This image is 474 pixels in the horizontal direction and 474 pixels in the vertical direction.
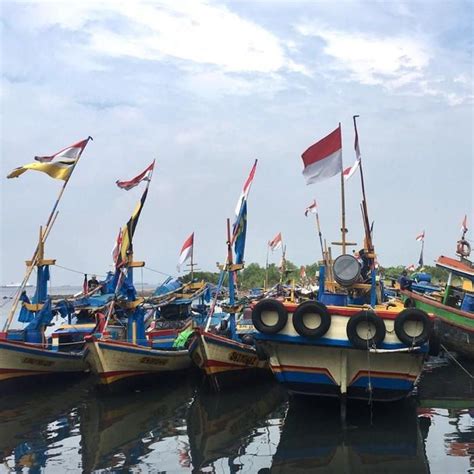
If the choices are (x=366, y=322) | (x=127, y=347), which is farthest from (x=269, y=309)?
(x=127, y=347)

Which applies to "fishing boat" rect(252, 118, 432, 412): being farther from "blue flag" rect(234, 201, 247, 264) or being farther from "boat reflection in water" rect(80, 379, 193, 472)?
"blue flag" rect(234, 201, 247, 264)

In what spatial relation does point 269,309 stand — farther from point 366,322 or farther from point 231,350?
point 231,350

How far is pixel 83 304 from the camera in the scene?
23.0 metres

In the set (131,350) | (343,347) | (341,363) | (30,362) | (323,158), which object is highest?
(323,158)

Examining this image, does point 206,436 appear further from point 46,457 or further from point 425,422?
point 425,422

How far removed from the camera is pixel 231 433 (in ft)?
43.4

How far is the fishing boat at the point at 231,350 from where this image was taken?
16359mm

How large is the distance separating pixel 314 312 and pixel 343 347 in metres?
1.05

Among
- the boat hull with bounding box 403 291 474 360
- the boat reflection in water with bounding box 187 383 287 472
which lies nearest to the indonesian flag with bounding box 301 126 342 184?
the boat reflection in water with bounding box 187 383 287 472

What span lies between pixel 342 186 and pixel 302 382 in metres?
5.34

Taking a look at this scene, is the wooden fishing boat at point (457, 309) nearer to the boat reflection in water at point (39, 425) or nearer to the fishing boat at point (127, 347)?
the fishing boat at point (127, 347)

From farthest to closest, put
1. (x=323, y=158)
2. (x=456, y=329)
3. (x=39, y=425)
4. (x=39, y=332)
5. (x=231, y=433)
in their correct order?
(x=456, y=329) → (x=39, y=332) → (x=323, y=158) → (x=39, y=425) → (x=231, y=433)

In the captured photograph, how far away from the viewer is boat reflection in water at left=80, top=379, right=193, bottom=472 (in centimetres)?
1156

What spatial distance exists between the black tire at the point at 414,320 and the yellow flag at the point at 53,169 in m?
13.2
